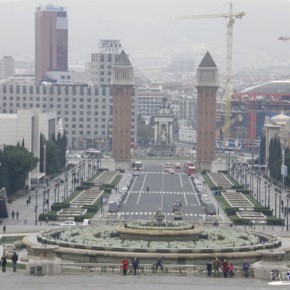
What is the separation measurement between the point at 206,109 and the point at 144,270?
105927mm

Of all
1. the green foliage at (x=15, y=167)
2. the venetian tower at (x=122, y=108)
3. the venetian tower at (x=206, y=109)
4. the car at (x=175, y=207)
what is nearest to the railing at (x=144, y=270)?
the car at (x=175, y=207)

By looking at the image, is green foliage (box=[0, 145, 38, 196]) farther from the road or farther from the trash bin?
the trash bin

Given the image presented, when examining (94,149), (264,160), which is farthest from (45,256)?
(94,149)

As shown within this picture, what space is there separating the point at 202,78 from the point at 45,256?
105036 mm

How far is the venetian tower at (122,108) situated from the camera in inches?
6048

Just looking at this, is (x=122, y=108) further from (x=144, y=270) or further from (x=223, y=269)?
(x=223, y=269)

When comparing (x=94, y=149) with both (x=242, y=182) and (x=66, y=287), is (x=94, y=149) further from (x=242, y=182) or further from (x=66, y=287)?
(x=66, y=287)

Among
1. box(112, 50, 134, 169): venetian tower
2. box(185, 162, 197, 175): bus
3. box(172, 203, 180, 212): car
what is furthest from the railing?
box(112, 50, 134, 169): venetian tower

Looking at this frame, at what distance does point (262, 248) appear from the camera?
2184 inches

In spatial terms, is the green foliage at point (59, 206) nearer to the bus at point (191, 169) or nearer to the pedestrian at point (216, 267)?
the pedestrian at point (216, 267)

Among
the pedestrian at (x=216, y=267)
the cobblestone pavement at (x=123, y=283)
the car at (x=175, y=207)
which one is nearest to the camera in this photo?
the cobblestone pavement at (x=123, y=283)

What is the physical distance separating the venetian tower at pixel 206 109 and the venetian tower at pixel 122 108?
7482mm

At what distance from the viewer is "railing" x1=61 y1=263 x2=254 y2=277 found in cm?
4997

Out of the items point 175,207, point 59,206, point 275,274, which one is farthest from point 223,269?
point 59,206
